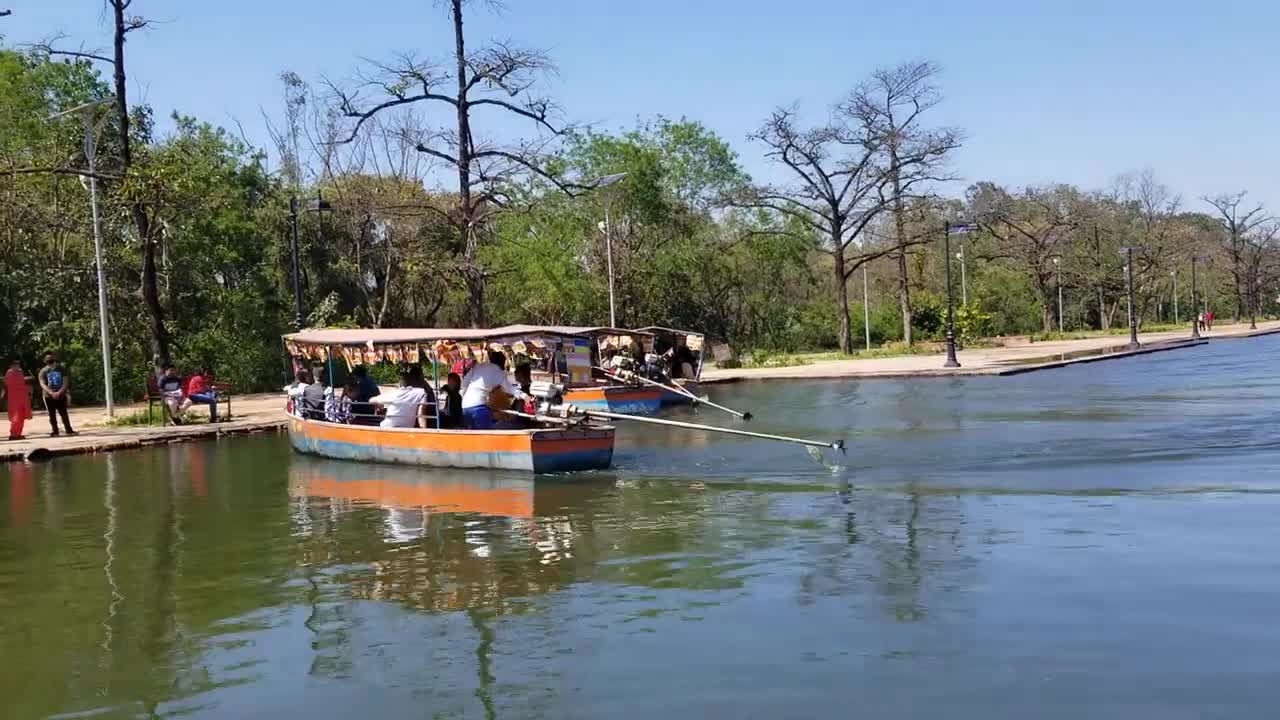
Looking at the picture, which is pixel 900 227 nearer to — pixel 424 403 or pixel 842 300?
pixel 842 300

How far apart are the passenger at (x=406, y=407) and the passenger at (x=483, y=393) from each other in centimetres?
107

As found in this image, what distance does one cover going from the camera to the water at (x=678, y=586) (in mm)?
8594

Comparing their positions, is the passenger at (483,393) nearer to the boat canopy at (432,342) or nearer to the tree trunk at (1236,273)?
the boat canopy at (432,342)

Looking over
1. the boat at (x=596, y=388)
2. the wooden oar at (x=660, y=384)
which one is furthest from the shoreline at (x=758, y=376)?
the wooden oar at (x=660, y=384)

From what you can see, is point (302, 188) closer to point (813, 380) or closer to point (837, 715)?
point (813, 380)

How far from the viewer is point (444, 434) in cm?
2047

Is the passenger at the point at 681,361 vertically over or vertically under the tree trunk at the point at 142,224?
under

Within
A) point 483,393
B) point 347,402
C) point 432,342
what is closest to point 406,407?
point 432,342

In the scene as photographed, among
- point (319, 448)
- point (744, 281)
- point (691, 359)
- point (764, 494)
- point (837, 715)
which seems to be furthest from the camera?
point (744, 281)

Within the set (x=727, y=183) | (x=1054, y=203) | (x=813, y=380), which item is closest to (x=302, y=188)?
(x=727, y=183)

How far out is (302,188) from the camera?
55250 mm

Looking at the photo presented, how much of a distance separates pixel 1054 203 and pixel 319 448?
3111 inches

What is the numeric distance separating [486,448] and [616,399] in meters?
10.9

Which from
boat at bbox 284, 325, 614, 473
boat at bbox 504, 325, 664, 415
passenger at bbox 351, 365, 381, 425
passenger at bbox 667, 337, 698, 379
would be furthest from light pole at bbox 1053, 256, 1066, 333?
passenger at bbox 351, 365, 381, 425
